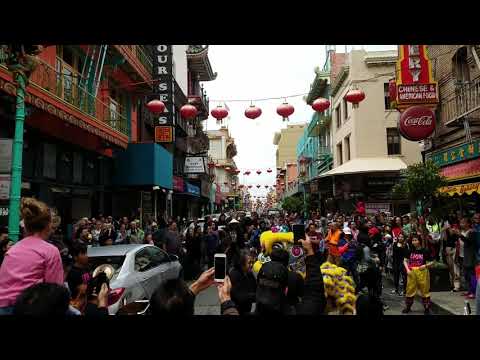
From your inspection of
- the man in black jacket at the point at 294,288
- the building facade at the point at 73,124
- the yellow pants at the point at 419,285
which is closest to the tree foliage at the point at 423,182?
the yellow pants at the point at 419,285

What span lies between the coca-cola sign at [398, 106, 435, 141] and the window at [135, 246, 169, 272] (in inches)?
400

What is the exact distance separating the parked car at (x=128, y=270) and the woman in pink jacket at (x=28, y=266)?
8.05 feet

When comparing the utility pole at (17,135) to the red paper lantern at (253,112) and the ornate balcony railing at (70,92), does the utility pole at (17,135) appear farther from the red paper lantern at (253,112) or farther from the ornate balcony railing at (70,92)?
the red paper lantern at (253,112)

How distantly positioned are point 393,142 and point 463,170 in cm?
1321

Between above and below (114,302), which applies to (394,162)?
above

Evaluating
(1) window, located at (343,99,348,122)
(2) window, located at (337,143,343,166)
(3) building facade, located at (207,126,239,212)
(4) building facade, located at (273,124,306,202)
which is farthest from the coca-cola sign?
(4) building facade, located at (273,124,306,202)

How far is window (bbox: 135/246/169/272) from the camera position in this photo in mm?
6941

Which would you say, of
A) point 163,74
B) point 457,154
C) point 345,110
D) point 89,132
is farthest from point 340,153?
point 89,132

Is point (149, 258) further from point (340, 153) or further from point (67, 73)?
point (340, 153)

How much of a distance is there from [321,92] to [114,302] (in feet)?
116
